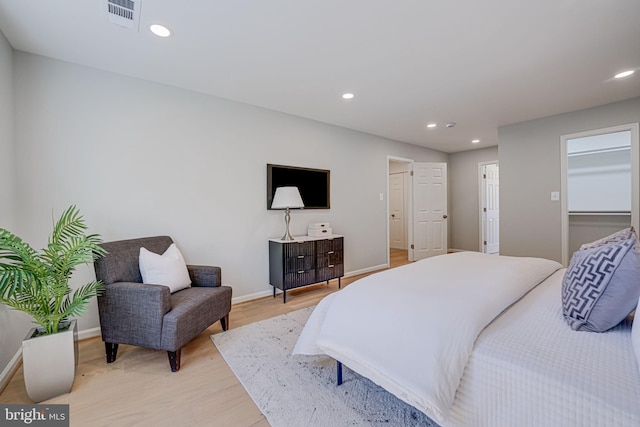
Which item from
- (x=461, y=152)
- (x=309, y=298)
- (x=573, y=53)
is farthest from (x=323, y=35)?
(x=461, y=152)

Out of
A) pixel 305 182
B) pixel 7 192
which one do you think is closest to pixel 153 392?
pixel 7 192

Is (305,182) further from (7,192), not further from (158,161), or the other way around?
(7,192)

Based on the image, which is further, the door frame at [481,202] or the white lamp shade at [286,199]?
the door frame at [481,202]

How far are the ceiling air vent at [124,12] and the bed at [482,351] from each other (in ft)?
7.45

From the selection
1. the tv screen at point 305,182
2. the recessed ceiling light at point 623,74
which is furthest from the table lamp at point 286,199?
the recessed ceiling light at point 623,74

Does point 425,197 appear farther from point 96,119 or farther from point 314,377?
point 96,119

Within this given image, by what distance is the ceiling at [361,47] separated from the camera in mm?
1763

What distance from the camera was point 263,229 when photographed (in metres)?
3.49

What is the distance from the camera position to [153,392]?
1.70 meters

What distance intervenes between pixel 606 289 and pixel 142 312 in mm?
2610

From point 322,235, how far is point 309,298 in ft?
2.81

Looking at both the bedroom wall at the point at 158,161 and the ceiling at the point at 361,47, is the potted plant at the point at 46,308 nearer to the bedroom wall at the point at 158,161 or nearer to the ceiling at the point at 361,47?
the bedroom wall at the point at 158,161

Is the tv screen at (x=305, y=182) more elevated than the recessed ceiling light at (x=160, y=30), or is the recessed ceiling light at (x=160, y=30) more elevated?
the recessed ceiling light at (x=160, y=30)

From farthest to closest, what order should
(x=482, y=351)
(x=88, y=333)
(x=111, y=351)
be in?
(x=88, y=333), (x=111, y=351), (x=482, y=351)
